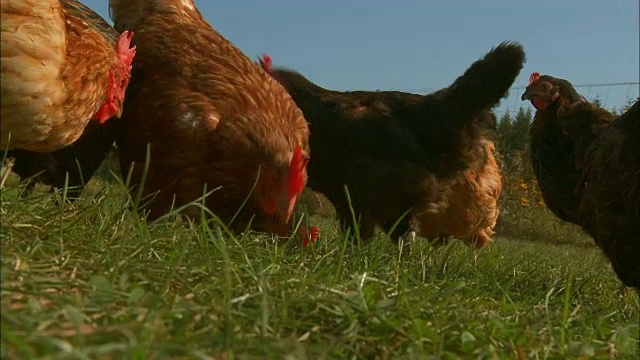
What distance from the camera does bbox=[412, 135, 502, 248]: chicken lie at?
457cm

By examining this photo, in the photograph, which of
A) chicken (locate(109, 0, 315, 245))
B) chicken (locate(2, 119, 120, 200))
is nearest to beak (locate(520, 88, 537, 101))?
chicken (locate(109, 0, 315, 245))

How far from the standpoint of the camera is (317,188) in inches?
172

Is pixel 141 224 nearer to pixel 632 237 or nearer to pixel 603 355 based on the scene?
pixel 603 355

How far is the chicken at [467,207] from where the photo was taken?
4570mm

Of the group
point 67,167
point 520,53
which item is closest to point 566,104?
point 520,53

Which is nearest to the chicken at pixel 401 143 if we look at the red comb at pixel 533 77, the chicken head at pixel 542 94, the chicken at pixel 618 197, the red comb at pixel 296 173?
the chicken head at pixel 542 94

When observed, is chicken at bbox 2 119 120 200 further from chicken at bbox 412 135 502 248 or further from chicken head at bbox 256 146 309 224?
chicken at bbox 412 135 502 248

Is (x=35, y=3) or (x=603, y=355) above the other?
(x=35, y=3)

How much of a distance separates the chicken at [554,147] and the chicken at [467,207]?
0.35 metres

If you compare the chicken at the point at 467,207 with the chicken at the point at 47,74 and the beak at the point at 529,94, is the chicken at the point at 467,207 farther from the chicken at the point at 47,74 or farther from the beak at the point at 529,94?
the chicken at the point at 47,74

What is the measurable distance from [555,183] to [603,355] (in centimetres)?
312

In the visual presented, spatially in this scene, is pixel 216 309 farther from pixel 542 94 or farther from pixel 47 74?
pixel 542 94

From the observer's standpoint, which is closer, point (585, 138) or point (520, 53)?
point (585, 138)

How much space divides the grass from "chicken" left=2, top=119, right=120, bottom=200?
0.98 metres
